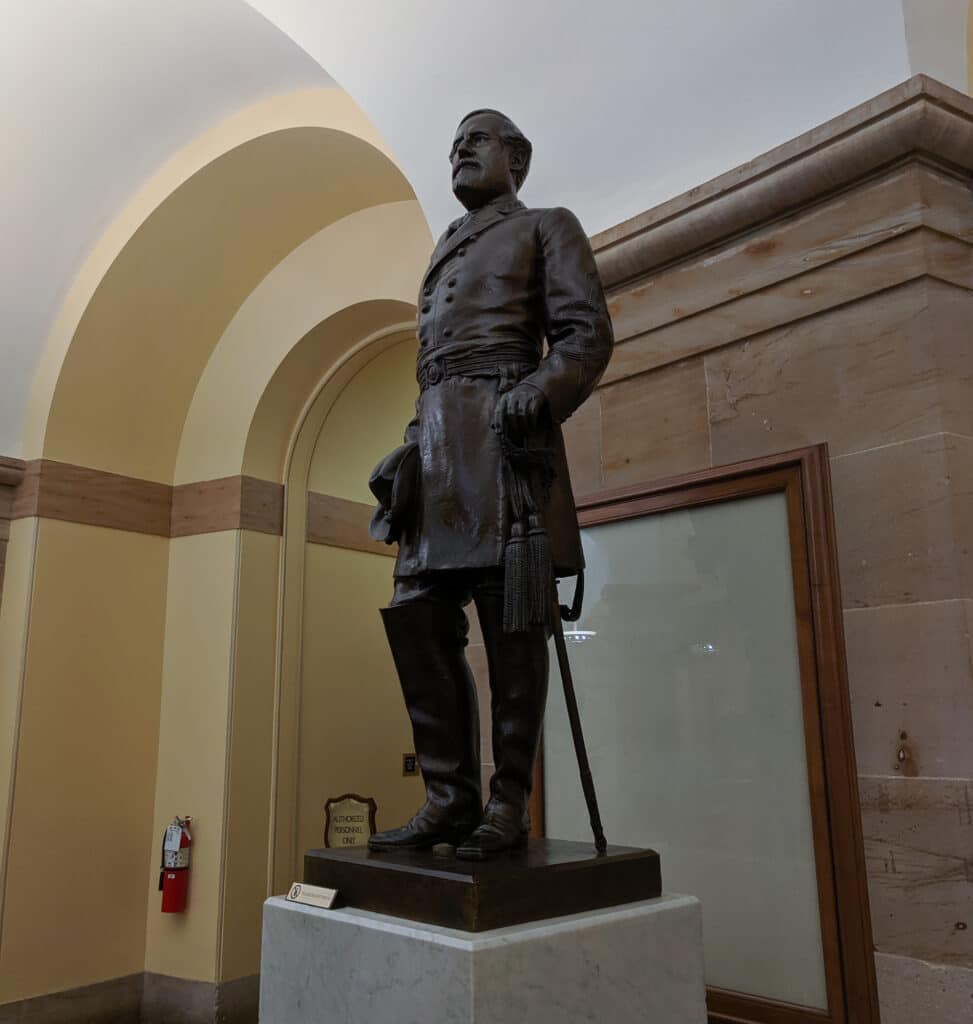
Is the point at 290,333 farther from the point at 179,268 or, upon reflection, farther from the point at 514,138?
the point at 514,138

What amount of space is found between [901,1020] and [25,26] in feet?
17.3

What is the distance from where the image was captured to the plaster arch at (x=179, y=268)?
5.41m

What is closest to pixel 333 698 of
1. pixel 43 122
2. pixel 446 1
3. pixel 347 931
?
pixel 43 122

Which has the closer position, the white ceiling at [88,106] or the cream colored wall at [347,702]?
the white ceiling at [88,106]

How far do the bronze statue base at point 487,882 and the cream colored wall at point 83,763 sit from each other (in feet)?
12.9

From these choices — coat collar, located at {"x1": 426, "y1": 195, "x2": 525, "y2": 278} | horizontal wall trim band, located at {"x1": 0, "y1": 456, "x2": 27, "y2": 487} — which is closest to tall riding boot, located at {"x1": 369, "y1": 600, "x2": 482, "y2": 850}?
coat collar, located at {"x1": 426, "y1": 195, "x2": 525, "y2": 278}

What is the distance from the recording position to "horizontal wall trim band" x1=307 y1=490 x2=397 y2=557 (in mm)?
6461

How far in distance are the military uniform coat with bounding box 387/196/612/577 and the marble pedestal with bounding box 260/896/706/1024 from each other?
0.71m

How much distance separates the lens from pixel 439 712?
2.25 meters

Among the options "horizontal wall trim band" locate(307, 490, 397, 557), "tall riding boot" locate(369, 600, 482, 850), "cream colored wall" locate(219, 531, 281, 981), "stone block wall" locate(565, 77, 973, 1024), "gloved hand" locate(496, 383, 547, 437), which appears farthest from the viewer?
"horizontal wall trim band" locate(307, 490, 397, 557)

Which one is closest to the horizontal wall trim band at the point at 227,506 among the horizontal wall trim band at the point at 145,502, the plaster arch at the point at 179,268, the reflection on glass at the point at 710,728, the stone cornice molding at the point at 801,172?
the horizontal wall trim band at the point at 145,502

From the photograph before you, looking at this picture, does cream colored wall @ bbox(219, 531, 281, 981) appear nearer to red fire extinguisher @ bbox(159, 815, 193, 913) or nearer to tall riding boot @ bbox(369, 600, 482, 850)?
red fire extinguisher @ bbox(159, 815, 193, 913)

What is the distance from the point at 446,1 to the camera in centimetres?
385

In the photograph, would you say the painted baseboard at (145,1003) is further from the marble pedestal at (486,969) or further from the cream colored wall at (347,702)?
the marble pedestal at (486,969)
